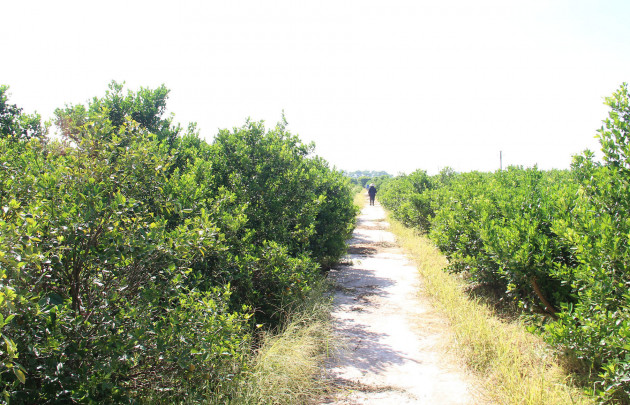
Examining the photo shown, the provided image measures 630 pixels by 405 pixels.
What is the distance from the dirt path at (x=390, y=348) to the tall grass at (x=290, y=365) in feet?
0.71

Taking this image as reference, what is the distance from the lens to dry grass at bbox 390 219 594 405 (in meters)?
3.35

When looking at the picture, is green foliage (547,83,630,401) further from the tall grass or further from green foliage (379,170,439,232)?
green foliage (379,170,439,232)

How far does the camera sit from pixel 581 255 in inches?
134

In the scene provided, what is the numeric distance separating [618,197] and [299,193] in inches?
162

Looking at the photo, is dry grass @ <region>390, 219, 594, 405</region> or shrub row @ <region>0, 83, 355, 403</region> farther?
dry grass @ <region>390, 219, 594, 405</region>

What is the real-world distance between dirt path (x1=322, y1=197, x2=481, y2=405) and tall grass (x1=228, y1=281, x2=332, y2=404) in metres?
0.22

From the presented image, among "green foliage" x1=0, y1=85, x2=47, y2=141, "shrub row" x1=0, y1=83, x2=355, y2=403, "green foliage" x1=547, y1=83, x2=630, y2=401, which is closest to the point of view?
"shrub row" x1=0, y1=83, x2=355, y2=403

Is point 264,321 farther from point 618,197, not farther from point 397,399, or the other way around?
point 618,197

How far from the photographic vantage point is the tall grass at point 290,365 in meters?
3.41

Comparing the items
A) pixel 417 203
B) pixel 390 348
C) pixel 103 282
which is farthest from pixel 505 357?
pixel 417 203

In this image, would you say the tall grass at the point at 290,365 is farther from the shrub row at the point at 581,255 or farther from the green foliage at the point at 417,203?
the green foliage at the point at 417,203

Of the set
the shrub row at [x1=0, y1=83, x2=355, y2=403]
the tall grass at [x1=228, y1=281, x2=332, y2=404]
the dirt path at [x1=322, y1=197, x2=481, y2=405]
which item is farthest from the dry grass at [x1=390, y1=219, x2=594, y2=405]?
the shrub row at [x1=0, y1=83, x2=355, y2=403]

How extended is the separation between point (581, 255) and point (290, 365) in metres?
2.90

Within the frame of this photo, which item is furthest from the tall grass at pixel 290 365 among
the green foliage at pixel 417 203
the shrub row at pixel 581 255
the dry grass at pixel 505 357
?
the green foliage at pixel 417 203
